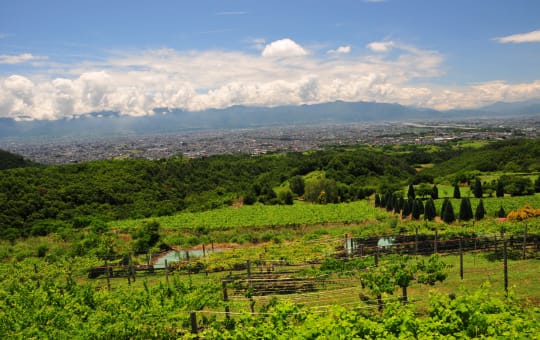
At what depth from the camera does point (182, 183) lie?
5881cm

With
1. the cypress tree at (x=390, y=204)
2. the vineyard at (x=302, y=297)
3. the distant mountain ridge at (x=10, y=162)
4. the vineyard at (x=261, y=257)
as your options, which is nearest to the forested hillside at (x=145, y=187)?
the vineyard at (x=261, y=257)

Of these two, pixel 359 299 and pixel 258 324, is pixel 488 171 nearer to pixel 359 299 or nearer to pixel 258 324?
pixel 359 299

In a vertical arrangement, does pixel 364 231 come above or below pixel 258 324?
below

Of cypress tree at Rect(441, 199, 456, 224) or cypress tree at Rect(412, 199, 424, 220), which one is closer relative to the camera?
cypress tree at Rect(441, 199, 456, 224)

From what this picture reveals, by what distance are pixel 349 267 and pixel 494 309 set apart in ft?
25.7

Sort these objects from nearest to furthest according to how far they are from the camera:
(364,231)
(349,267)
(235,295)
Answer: (235,295) < (349,267) < (364,231)

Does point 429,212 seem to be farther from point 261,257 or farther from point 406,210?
A: point 261,257

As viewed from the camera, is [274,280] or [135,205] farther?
[135,205]

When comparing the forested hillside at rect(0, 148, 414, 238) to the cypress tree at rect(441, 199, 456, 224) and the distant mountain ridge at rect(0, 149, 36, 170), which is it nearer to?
the distant mountain ridge at rect(0, 149, 36, 170)

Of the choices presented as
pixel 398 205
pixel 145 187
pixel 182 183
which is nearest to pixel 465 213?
pixel 398 205

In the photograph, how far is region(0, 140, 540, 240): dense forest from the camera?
39312 mm

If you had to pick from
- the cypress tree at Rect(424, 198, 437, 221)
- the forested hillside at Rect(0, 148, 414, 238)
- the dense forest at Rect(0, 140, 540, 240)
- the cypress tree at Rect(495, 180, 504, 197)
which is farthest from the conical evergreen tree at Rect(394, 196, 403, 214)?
the forested hillside at Rect(0, 148, 414, 238)

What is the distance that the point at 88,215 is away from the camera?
40.8 metres

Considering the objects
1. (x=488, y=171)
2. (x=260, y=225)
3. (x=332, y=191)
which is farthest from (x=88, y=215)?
(x=488, y=171)
